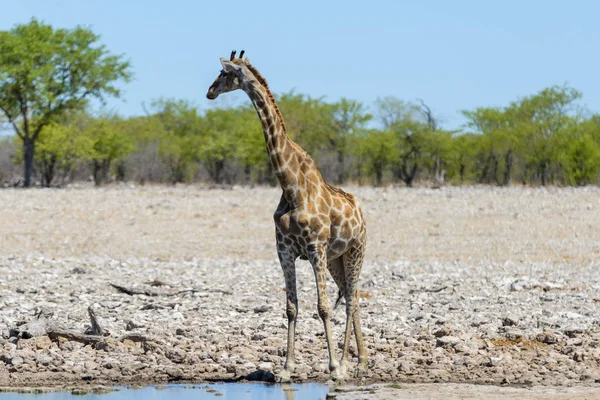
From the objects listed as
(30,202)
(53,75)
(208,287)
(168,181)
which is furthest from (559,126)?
(208,287)

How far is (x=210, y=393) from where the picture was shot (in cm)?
945

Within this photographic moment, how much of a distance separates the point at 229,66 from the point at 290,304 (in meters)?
2.27

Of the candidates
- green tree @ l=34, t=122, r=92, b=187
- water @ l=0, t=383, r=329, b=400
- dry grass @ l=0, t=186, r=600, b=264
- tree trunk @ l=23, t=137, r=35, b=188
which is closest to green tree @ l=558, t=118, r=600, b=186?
Answer: dry grass @ l=0, t=186, r=600, b=264

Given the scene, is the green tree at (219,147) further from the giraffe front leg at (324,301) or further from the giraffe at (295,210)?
the giraffe front leg at (324,301)

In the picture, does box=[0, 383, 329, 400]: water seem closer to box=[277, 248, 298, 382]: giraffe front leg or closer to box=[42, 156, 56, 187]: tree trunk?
box=[277, 248, 298, 382]: giraffe front leg

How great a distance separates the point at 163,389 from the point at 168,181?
52.5m

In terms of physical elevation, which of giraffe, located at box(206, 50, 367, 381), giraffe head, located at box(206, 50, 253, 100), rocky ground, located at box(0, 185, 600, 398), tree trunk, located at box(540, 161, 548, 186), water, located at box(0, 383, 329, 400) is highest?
tree trunk, located at box(540, 161, 548, 186)

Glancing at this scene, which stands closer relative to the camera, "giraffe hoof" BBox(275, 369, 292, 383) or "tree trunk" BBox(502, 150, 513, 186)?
"giraffe hoof" BBox(275, 369, 292, 383)

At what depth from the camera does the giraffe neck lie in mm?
9594

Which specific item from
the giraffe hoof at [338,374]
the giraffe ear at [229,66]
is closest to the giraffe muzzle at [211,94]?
the giraffe ear at [229,66]

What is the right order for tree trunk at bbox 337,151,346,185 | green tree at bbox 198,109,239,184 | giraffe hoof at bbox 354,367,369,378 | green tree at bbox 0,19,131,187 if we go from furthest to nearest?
green tree at bbox 198,109,239,184, tree trunk at bbox 337,151,346,185, green tree at bbox 0,19,131,187, giraffe hoof at bbox 354,367,369,378

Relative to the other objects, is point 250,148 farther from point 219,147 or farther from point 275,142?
point 275,142

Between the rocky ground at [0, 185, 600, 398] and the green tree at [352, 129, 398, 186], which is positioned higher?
the green tree at [352, 129, 398, 186]

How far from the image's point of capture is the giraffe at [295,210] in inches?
376
